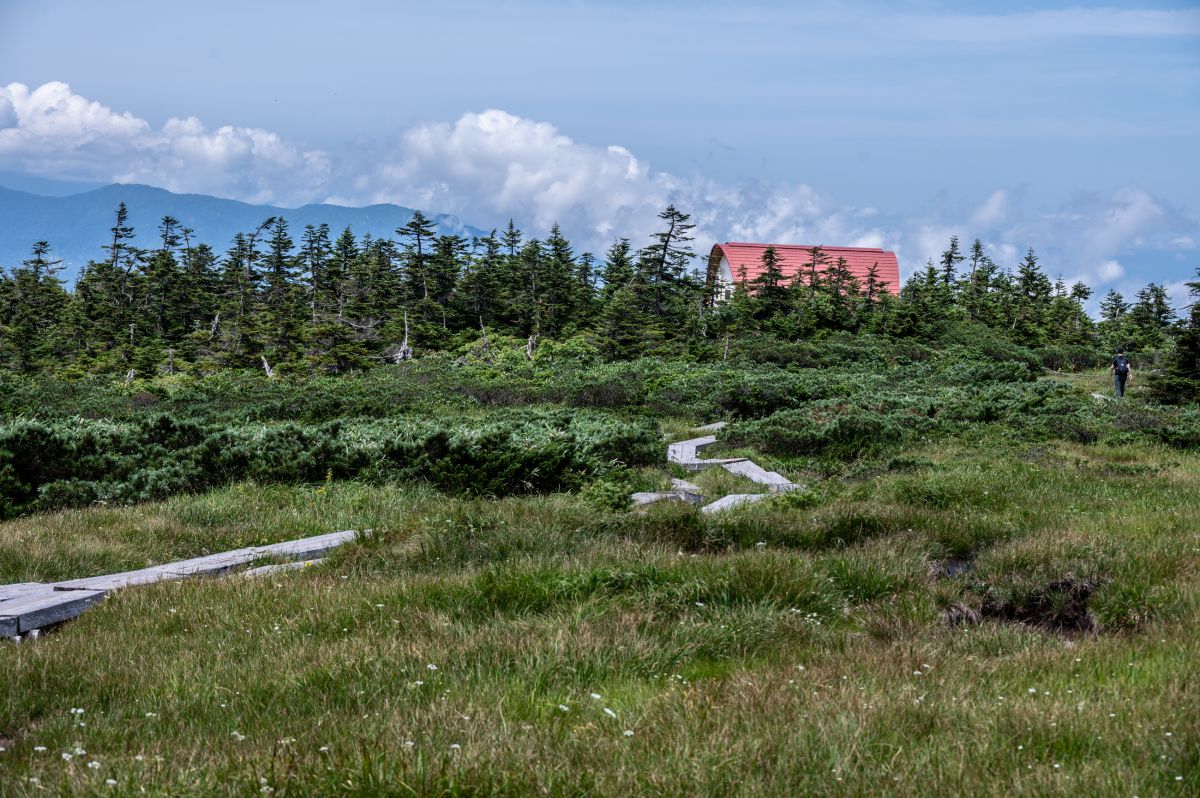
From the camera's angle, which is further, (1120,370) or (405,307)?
(405,307)

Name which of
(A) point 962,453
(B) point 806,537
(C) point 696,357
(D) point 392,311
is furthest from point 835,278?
(B) point 806,537

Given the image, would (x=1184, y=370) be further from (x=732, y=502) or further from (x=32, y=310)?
(x=32, y=310)

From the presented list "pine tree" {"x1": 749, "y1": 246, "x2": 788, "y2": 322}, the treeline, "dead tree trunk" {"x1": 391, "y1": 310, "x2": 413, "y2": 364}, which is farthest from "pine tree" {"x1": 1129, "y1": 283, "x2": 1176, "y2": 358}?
"dead tree trunk" {"x1": 391, "y1": 310, "x2": 413, "y2": 364}

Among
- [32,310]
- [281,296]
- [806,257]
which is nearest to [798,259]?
[806,257]

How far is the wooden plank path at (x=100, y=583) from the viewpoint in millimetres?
5988

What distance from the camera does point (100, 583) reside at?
7141 millimetres

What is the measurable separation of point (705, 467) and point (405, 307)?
97.4 feet

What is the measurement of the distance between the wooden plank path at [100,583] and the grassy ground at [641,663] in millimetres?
236

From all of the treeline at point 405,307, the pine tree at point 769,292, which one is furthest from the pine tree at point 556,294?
the pine tree at point 769,292

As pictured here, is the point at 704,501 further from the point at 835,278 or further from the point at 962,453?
the point at 835,278

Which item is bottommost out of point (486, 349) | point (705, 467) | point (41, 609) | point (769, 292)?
point (41, 609)

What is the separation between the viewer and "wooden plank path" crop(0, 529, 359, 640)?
599cm

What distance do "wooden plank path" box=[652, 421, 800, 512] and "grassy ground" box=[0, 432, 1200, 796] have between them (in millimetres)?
1626

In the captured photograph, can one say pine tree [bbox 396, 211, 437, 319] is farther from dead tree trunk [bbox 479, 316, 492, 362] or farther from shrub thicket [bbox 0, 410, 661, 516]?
shrub thicket [bbox 0, 410, 661, 516]
